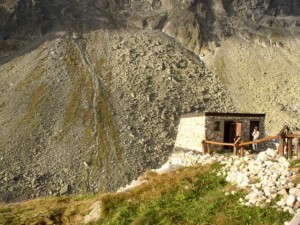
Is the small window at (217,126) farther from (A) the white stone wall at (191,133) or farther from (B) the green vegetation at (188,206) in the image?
(B) the green vegetation at (188,206)

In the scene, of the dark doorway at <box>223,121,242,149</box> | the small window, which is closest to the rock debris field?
the small window

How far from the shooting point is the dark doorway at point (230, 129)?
1232 inches

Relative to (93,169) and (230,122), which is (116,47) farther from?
(230,122)

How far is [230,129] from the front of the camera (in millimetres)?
31734

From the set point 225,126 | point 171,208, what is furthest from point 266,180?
point 225,126

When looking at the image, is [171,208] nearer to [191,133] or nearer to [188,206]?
[188,206]

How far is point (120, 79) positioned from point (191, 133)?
2162 centimetres

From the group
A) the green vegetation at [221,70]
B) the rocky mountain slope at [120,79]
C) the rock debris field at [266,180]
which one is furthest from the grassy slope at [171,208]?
the green vegetation at [221,70]

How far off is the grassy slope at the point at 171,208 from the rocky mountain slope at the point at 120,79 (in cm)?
1762

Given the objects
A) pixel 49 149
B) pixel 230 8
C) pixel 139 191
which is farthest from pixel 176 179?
pixel 230 8

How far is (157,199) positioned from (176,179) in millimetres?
1725

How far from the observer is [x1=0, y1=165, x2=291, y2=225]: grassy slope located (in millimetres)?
12227

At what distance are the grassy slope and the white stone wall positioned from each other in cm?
1280

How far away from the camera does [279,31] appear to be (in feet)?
253
